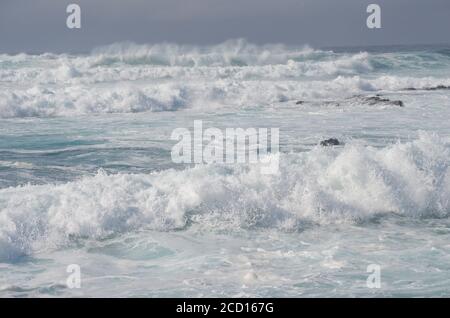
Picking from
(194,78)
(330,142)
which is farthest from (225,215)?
(194,78)

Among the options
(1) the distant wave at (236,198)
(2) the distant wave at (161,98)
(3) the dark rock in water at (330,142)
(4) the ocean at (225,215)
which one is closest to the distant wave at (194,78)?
(2) the distant wave at (161,98)

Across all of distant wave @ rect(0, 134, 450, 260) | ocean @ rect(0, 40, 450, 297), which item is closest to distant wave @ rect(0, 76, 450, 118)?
ocean @ rect(0, 40, 450, 297)

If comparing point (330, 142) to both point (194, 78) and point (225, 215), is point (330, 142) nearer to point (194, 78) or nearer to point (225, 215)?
point (225, 215)

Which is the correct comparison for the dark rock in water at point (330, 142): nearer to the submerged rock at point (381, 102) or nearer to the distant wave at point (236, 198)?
the distant wave at point (236, 198)

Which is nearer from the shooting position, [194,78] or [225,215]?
[225,215]

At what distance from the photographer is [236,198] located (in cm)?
1092

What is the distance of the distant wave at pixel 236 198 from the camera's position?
9.74 meters

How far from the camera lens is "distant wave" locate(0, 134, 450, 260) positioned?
384 inches

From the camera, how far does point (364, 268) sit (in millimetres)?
8227

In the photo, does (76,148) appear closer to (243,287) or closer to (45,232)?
(45,232)

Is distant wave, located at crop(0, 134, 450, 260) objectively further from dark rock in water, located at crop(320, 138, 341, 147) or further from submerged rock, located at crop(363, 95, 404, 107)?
submerged rock, located at crop(363, 95, 404, 107)
